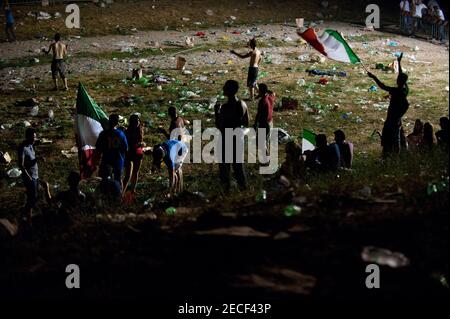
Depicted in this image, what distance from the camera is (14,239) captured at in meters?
6.34

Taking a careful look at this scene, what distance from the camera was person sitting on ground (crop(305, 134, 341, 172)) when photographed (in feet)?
26.2

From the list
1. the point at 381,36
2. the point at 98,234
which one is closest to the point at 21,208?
the point at 98,234

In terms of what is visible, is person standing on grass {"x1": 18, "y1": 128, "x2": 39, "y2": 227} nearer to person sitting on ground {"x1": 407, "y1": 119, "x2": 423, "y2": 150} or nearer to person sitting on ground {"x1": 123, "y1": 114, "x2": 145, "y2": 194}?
person sitting on ground {"x1": 123, "y1": 114, "x2": 145, "y2": 194}

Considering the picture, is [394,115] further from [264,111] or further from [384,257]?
[384,257]

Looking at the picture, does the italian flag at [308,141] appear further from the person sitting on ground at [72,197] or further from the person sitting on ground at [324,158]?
the person sitting on ground at [72,197]

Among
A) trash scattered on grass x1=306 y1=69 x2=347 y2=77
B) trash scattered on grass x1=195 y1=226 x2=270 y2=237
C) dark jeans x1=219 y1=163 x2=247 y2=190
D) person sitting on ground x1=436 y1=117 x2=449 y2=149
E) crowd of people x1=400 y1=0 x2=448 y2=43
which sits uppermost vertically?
crowd of people x1=400 y1=0 x2=448 y2=43

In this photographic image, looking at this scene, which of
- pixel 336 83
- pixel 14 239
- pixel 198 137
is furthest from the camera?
pixel 336 83

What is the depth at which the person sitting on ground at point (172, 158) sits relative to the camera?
8210 millimetres

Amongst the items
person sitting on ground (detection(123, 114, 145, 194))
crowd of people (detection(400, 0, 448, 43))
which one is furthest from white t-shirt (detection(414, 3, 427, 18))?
person sitting on ground (detection(123, 114, 145, 194))

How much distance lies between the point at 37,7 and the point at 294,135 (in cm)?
1308

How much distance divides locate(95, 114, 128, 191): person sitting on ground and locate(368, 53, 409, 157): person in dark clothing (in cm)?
337

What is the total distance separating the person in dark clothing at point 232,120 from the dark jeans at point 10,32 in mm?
12614
